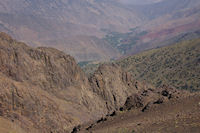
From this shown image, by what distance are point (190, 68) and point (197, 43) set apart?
28.4 metres

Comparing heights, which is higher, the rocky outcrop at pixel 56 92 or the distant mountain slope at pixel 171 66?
the distant mountain slope at pixel 171 66

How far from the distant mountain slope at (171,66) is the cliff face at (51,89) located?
40426mm

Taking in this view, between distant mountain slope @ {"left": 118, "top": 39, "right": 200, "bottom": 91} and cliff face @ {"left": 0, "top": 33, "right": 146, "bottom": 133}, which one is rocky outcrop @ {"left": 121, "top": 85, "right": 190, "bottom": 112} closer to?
cliff face @ {"left": 0, "top": 33, "right": 146, "bottom": 133}

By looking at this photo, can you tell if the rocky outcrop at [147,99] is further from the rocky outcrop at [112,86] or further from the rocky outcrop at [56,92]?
the rocky outcrop at [112,86]

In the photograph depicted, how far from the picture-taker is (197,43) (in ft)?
449

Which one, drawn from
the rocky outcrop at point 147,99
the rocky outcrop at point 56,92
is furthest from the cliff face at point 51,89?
the rocky outcrop at point 147,99

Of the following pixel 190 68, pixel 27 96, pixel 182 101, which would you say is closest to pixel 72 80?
pixel 27 96

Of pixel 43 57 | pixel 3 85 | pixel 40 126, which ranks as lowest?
pixel 40 126

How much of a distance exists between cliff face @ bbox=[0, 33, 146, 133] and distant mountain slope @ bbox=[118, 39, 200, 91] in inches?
1592

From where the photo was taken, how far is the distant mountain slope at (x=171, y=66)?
4149 inches

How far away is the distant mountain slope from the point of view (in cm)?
10539

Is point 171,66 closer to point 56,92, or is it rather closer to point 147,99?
point 56,92

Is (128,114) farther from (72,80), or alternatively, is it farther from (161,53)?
(161,53)

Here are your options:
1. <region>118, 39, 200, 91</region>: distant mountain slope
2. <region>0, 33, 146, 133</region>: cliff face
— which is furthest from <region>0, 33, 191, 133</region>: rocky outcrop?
<region>118, 39, 200, 91</region>: distant mountain slope
